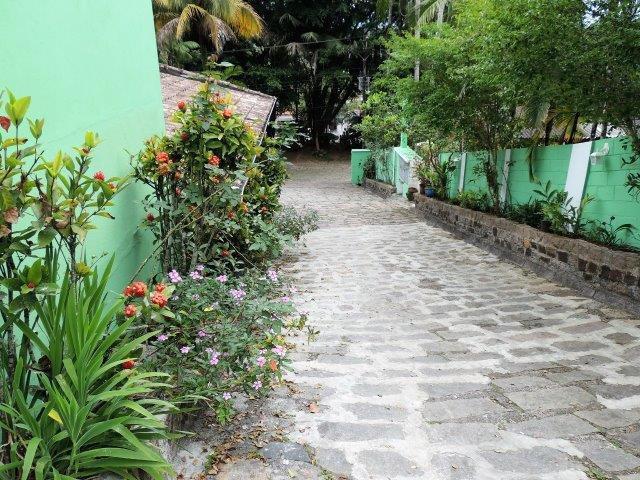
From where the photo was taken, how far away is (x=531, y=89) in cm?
481

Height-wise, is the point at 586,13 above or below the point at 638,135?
above

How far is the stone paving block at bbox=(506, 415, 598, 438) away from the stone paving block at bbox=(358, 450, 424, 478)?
68 centimetres

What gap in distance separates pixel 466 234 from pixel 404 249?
1.38 m

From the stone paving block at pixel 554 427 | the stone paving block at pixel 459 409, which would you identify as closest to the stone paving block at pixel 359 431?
the stone paving block at pixel 459 409

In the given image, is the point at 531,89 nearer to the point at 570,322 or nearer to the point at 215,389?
the point at 570,322

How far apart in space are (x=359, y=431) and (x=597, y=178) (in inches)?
179

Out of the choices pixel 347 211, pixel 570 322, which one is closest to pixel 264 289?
pixel 570 322

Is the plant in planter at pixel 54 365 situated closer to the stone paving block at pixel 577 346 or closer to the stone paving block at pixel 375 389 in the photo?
the stone paving block at pixel 375 389

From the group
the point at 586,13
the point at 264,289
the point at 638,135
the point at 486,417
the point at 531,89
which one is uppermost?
the point at 586,13

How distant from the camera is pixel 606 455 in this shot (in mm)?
2250

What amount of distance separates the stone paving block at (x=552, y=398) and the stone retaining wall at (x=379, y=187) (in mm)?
12247

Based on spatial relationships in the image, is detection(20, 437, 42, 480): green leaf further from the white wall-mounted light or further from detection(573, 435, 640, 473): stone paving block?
the white wall-mounted light

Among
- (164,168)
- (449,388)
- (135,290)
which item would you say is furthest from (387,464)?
(164,168)

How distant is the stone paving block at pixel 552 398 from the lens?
2713 millimetres
